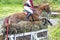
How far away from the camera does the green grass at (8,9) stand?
15.1 feet

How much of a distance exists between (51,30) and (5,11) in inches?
30.8

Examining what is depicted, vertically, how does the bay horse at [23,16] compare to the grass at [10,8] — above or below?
above

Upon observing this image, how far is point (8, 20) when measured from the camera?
3762 millimetres

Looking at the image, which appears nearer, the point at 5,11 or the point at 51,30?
the point at 51,30

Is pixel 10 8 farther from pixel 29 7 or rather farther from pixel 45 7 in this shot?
pixel 29 7

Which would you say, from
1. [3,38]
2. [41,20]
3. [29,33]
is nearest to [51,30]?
[41,20]

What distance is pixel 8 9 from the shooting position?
476 cm

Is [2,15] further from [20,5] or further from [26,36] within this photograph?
[26,36]

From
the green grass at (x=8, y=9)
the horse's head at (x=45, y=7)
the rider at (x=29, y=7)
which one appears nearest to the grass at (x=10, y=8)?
the green grass at (x=8, y=9)

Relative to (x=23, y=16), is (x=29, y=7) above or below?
above

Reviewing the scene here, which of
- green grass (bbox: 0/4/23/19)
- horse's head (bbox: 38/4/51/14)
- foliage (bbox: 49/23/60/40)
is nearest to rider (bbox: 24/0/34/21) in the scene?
horse's head (bbox: 38/4/51/14)

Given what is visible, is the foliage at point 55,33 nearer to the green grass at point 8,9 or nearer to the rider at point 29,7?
the rider at point 29,7

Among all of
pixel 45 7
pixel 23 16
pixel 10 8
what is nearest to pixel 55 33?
pixel 45 7

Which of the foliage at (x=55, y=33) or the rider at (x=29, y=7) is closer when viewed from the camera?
the rider at (x=29, y=7)
